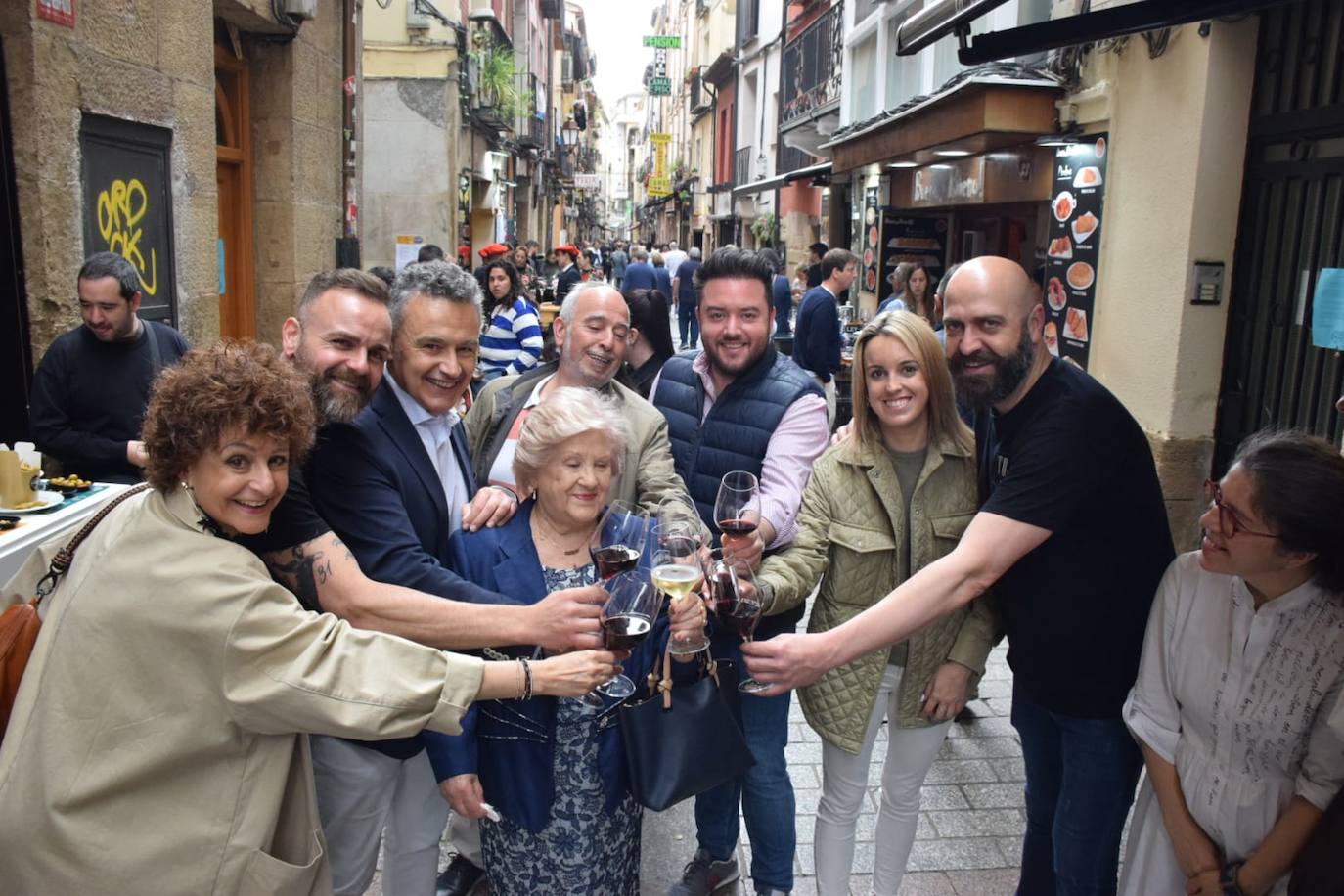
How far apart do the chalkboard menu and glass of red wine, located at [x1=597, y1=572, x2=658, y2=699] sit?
4143 millimetres

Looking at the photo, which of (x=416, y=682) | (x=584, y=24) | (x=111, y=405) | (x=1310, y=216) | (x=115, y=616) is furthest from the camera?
(x=584, y=24)

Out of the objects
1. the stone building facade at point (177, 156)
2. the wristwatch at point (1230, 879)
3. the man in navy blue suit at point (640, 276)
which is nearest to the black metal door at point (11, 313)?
the stone building facade at point (177, 156)

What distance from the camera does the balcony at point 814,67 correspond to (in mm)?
17391

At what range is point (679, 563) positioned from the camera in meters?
2.24

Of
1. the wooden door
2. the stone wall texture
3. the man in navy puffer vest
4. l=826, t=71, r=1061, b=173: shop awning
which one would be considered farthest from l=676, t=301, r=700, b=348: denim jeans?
the man in navy puffer vest

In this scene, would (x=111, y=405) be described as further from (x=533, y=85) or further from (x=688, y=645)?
(x=533, y=85)

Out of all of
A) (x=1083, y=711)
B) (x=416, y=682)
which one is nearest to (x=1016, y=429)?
(x=1083, y=711)

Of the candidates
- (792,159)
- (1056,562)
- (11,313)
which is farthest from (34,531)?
(792,159)

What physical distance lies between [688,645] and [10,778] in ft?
4.59

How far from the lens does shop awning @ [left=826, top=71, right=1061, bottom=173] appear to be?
7.70 metres

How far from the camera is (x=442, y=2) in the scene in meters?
14.8

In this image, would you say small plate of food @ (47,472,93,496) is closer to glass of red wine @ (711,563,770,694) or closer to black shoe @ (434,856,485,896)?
black shoe @ (434,856,485,896)

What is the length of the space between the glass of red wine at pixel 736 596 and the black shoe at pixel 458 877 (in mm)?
1669

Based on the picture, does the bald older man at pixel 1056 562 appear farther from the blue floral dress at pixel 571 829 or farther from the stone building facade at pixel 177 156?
the stone building facade at pixel 177 156
